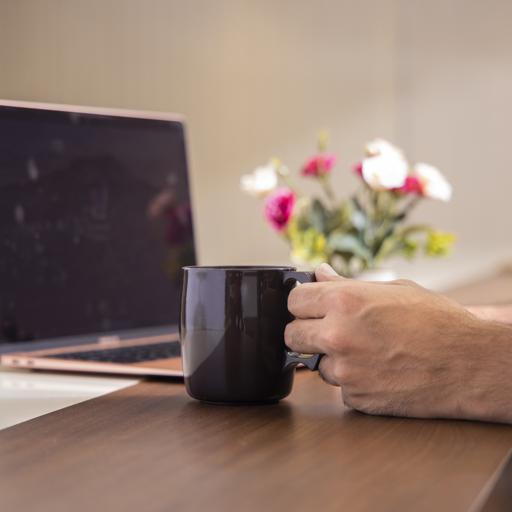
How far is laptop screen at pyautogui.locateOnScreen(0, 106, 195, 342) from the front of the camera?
3.69 feet

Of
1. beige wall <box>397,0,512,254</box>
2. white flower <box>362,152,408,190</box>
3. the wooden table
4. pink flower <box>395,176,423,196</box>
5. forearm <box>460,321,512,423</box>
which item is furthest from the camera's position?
beige wall <box>397,0,512,254</box>

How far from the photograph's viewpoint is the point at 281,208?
1.71 metres

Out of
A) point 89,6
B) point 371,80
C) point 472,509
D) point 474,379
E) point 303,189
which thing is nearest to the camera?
point 472,509

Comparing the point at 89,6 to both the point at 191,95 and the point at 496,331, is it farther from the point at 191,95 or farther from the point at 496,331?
the point at 496,331

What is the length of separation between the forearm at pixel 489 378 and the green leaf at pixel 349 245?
0.90 meters

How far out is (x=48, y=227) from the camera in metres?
1.17

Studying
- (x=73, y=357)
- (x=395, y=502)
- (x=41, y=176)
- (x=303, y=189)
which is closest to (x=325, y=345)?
(x=395, y=502)

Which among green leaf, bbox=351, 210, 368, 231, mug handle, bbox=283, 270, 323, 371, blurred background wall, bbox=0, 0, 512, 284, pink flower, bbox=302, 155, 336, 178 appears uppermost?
blurred background wall, bbox=0, 0, 512, 284

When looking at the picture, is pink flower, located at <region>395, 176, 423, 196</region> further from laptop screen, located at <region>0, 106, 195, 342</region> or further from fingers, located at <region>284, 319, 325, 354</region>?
fingers, located at <region>284, 319, 325, 354</region>

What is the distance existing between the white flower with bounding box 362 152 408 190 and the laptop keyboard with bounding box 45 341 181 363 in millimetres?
573

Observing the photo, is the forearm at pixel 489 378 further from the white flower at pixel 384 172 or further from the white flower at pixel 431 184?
the white flower at pixel 431 184

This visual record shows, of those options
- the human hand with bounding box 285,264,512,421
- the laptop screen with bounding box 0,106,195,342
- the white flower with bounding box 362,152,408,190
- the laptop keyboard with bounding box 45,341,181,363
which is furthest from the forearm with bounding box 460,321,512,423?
the white flower with bounding box 362,152,408,190

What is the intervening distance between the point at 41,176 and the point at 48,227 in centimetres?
7

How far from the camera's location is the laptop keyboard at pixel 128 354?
1054 mm
